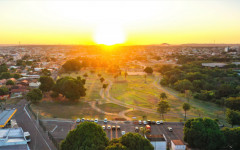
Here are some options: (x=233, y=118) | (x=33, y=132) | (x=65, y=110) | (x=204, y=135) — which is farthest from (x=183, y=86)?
(x=33, y=132)

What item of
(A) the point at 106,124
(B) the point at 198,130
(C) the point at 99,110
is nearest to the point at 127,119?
(A) the point at 106,124

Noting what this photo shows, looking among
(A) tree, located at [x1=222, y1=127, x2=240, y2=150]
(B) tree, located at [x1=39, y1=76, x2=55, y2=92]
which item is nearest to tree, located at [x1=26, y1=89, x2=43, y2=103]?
(B) tree, located at [x1=39, y1=76, x2=55, y2=92]

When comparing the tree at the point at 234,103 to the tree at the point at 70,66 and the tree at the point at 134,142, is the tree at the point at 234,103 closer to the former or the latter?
the tree at the point at 134,142

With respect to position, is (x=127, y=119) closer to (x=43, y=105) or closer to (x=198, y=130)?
(x=198, y=130)

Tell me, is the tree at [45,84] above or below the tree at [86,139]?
above

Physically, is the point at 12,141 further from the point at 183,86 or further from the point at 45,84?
the point at 183,86

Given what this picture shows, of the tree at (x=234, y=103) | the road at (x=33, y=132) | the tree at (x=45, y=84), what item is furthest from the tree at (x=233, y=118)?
the tree at (x=45, y=84)
